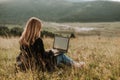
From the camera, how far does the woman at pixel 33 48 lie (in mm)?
8695

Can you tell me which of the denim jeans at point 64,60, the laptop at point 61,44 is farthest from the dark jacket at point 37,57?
the laptop at point 61,44

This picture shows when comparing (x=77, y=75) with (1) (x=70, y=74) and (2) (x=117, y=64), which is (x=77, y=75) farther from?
(2) (x=117, y=64)

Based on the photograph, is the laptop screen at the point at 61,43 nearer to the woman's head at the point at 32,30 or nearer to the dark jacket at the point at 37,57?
the dark jacket at the point at 37,57

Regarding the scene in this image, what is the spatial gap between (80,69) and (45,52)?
0.99 metres

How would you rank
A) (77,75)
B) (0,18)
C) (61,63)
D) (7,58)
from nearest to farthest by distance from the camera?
(77,75) → (61,63) → (7,58) → (0,18)

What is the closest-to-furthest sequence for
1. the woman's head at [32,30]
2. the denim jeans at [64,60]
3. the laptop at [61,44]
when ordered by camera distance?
the woman's head at [32,30], the denim jeans at [64,60], the laptop at [61,44]

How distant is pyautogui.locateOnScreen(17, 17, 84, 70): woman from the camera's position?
870 centimetres

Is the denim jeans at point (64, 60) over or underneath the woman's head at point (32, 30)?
underneath

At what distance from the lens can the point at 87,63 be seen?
9.00m

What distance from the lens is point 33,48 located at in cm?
875

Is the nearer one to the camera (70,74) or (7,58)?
(70,74)

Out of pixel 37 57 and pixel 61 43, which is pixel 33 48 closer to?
pixel 37 57

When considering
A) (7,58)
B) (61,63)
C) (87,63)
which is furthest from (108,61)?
(7,58)

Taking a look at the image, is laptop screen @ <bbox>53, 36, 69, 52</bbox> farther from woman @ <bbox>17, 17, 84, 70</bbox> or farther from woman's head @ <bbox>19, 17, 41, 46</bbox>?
woman's head @ <bbox>19, 17, 41, 46</bbox>
